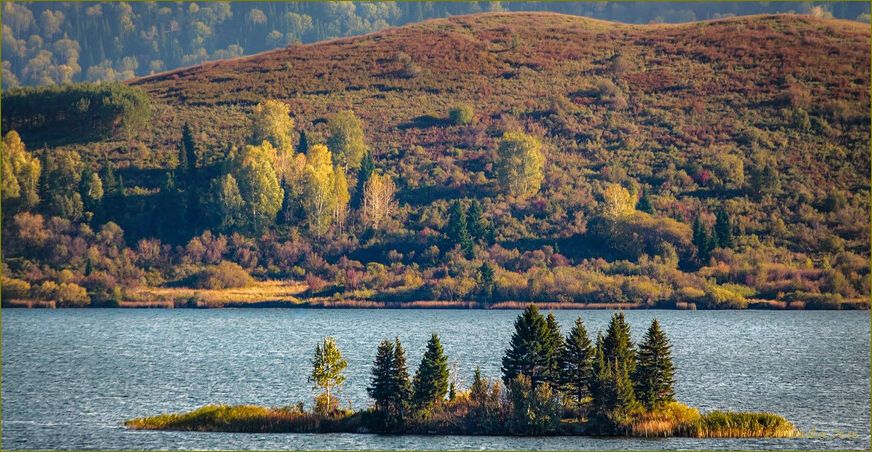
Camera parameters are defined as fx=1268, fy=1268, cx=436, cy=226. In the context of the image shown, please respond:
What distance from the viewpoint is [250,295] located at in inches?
7170

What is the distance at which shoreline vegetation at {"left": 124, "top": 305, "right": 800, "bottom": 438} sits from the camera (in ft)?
225

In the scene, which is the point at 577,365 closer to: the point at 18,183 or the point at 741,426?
the point at 741,426

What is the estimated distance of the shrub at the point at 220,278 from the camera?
18362cm

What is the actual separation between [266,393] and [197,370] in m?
17.1

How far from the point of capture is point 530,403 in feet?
226

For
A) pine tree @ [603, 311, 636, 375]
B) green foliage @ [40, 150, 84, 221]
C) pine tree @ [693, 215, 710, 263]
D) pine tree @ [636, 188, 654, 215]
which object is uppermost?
green foliage @ [40, 150, 84, 221]

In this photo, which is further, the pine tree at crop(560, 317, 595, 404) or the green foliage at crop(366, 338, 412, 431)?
the pine tree at crop(560, 317, 595, 404)

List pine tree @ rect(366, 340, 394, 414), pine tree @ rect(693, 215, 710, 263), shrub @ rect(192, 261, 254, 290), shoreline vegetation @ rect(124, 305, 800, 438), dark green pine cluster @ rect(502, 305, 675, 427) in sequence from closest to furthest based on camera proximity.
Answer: shoreline vegetation @ rect(124, 305, 800, 438)
pine tree @ rect(366, 340, 394, 414)
dark green pine cluster @ rect(502, 305, 675, 427)
pine tree @ rect(693, 215, 710, 263)
shrub @ rect(192, 261, 254, 290)

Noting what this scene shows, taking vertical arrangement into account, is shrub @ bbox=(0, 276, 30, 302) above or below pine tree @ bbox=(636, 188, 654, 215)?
below

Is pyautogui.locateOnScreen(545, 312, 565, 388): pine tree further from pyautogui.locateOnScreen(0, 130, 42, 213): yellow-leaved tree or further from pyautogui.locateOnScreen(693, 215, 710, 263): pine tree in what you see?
pyautogui.locateOnScreen(0, 130, 42, 213): yellow-leaved tree

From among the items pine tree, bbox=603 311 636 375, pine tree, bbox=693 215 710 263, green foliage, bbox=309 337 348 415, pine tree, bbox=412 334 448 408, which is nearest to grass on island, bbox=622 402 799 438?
pine tree, bbox=603 311 636 375

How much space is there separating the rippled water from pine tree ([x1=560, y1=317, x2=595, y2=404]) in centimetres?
441

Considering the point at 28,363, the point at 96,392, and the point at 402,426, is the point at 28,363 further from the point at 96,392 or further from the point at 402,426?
the point at 402,426

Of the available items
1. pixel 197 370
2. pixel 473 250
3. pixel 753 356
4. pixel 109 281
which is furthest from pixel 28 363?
pixel 473 250
